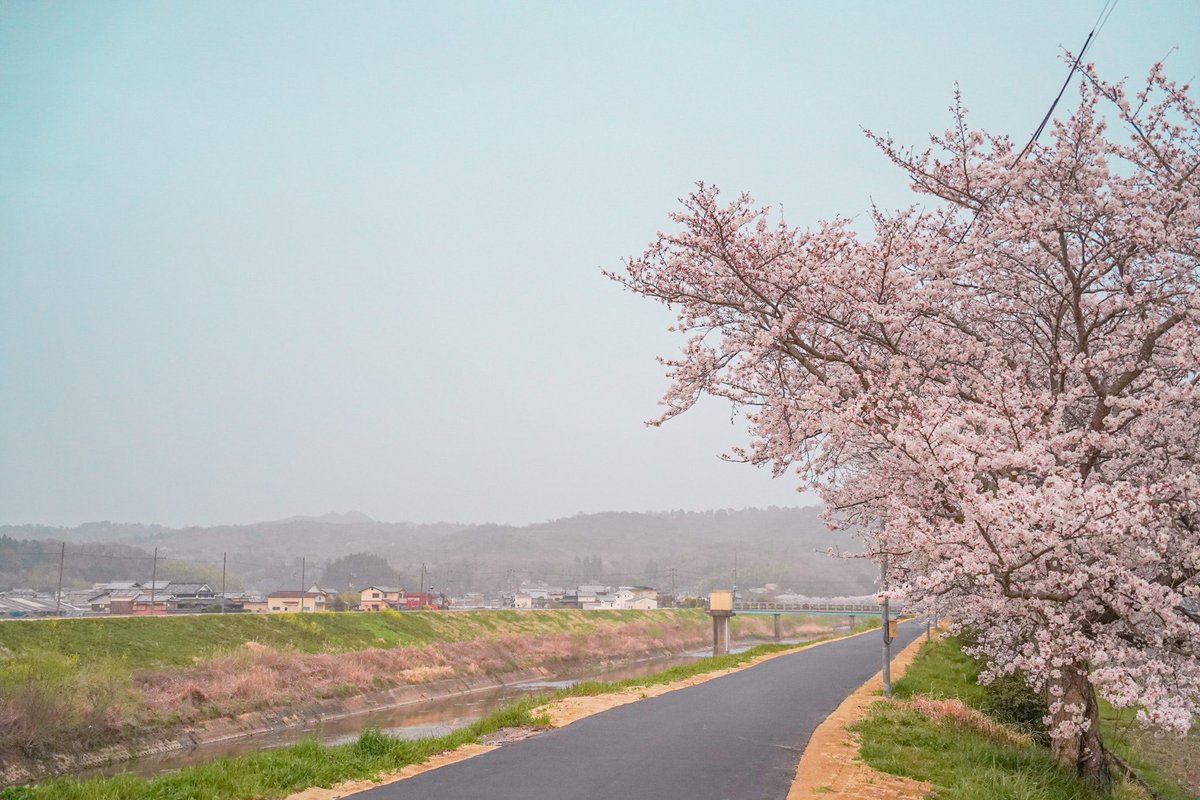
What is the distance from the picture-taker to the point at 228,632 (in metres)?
44.1

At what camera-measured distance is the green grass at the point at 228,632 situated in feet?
113

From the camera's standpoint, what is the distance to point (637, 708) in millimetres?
19359

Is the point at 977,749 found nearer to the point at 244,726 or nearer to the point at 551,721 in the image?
the point at 551,721

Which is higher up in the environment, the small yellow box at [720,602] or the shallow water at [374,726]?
the small yellow box at [720,602]

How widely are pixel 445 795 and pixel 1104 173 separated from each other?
11.6 metres

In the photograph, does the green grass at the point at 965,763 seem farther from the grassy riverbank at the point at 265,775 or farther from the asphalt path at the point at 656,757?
the grassy riverbank at the point at 265,775

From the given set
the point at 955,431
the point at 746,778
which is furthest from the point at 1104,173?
the point at 746,778

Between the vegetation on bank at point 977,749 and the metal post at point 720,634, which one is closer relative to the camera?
the vegetation on bank at point 977,749

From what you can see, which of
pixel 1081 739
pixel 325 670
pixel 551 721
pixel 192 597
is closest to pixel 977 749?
pixel 1081 739

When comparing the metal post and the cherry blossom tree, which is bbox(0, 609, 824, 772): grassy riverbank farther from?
the cherry blossom tree

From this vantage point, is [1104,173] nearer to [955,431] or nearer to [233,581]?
[955,431]

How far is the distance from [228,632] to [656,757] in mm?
36266

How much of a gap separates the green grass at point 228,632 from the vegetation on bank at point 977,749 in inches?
1128

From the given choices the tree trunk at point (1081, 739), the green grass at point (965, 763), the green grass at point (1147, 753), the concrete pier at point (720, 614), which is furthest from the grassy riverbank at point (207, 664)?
the green grass at point (1147, 753)
